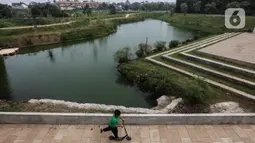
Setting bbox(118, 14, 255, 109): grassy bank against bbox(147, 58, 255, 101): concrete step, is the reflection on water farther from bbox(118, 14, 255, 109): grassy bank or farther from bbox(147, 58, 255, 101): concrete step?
bbox(147, 58, 255, 101): concrete step

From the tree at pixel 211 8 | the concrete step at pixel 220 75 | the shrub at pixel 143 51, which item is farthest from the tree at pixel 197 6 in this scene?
the concrete step at pixel 220 75

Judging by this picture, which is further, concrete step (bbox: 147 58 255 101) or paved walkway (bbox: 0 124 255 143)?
concrete step (bbox: 147 58 255 101)

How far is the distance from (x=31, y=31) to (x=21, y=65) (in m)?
12.7

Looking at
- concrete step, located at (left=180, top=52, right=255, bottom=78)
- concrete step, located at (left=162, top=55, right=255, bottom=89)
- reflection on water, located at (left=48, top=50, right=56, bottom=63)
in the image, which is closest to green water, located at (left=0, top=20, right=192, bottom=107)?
reflection on water, located at (left=48, top=50, right=56, bottom=63)

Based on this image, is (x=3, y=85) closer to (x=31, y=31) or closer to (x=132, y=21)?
(x=31, y=31)

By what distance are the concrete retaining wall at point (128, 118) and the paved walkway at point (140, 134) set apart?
13cm

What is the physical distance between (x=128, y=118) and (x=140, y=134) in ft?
1.82

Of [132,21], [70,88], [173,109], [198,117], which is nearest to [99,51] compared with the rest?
[70,88]

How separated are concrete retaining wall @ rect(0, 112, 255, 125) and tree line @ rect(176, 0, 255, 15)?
4275 centimetres

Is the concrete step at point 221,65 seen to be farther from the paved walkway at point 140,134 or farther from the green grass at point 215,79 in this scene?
the paved walkway at point 140,134

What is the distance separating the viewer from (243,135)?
568cm

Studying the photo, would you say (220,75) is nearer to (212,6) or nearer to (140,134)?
(140,134)

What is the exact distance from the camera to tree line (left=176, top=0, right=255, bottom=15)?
42844mm

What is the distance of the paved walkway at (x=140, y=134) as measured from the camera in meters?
5.47
